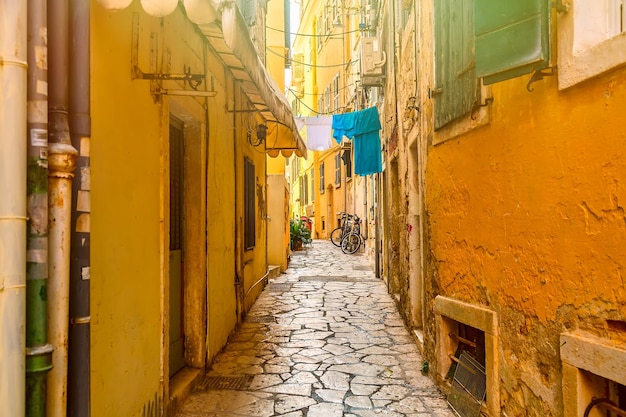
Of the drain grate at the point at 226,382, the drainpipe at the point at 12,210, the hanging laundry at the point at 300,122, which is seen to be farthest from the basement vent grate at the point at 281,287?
the drainpipe at the point at 12,210

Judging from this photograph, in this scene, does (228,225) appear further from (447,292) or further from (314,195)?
(314,195)

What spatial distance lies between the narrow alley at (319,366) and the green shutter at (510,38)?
113 inches

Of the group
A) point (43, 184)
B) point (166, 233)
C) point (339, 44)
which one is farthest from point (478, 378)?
point (339, 44)

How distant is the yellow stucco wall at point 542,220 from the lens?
2.58 meters

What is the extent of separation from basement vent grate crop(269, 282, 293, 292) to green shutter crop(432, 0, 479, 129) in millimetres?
7003

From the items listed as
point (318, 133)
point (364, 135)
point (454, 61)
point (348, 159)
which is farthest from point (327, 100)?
point (454, 61)

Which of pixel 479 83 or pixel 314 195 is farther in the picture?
pixel 314 195

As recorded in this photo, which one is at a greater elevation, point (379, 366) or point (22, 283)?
point (22, 283)

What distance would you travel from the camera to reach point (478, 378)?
4.27 m

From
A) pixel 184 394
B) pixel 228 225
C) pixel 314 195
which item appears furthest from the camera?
pixel 314 195

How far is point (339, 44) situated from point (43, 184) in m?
23.6

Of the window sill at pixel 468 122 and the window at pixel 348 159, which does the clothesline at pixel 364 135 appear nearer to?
the window sill at pixel 468 122

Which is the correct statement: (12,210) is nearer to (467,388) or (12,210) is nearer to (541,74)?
(541,74)

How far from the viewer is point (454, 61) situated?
14.6ft
